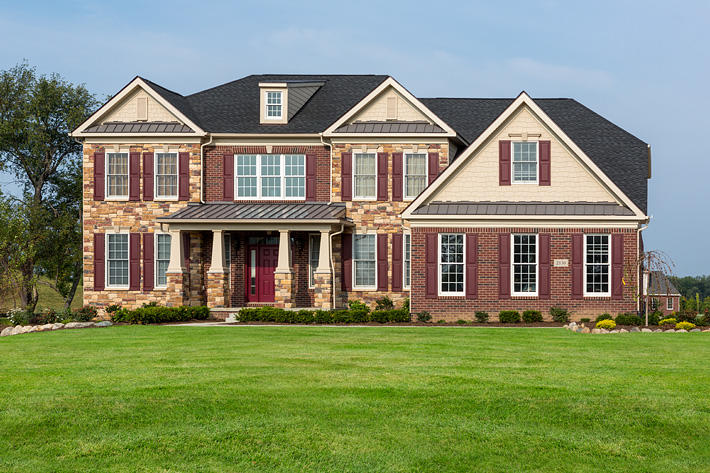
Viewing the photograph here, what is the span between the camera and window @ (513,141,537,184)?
2652 cm

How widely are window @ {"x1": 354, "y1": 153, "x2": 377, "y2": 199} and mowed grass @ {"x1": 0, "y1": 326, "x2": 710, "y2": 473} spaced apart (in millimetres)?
14576

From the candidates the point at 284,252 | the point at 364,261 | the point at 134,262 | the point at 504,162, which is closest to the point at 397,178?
the point at 364,261

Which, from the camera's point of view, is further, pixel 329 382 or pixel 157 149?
pixel 157 149

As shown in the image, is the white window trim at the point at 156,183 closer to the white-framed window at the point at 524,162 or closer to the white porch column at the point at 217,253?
the white porch column at the point at 217,253

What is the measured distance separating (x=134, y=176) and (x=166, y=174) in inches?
48.9

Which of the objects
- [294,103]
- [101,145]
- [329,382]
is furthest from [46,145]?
[329,382]

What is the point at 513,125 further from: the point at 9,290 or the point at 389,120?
the point at 9,290

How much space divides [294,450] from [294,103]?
24.5 meters

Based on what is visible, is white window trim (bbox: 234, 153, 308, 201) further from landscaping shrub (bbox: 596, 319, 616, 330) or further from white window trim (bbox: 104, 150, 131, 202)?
landscaping shrub (bbox: 596, 319, 616, 330)

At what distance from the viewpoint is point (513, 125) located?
2647 centimetres

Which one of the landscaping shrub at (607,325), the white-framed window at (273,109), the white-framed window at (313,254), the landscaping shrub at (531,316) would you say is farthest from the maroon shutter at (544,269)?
the white-framed window at (273,109)

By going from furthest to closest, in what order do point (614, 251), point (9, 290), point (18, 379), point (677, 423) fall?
point (9, 290) < point (614, 251) < point (18, 379) < point (677, 423)

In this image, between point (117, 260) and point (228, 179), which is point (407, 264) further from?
point (117, 260)

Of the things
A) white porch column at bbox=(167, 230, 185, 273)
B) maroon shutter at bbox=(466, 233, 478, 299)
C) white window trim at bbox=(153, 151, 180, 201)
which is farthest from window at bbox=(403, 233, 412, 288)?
white window trim at bbox=(153, 151, 180, 201)
